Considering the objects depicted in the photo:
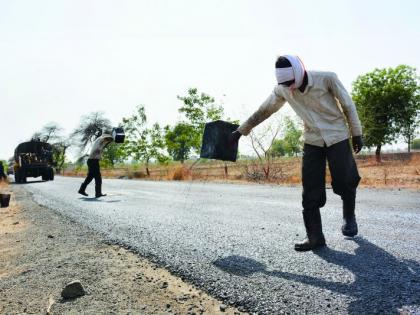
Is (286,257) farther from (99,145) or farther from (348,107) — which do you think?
(99,145)

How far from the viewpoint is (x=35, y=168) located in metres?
28.8

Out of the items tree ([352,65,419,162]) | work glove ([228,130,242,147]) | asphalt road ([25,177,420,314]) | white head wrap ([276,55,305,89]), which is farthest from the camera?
tree ([352,65,419,162])

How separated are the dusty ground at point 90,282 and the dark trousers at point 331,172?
149cm

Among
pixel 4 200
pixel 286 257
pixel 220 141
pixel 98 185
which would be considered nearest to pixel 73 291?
pixel 286 257

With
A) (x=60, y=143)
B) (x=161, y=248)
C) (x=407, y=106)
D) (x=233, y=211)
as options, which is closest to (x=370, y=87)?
(x=407, y=106)

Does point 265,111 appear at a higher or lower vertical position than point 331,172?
higher

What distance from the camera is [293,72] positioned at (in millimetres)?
3357

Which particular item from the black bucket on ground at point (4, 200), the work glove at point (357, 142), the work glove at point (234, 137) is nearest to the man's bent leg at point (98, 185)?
the black bucket on ground at point (4, 200)

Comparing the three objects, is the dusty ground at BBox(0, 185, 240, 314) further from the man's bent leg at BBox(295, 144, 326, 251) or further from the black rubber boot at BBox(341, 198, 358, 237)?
the black rubber boot at BBox(341, 198, 358, 237)

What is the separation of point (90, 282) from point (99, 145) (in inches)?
328

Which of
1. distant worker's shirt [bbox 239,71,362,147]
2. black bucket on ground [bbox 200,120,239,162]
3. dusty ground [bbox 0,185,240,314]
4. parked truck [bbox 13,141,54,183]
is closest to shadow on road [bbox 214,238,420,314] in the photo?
dusty ground [bbox 0,185,240,314]

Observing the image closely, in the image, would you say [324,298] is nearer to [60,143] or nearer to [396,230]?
[396,230]

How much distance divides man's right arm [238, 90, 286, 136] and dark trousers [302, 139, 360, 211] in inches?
19.8

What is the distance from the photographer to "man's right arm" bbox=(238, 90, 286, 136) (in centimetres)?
388
